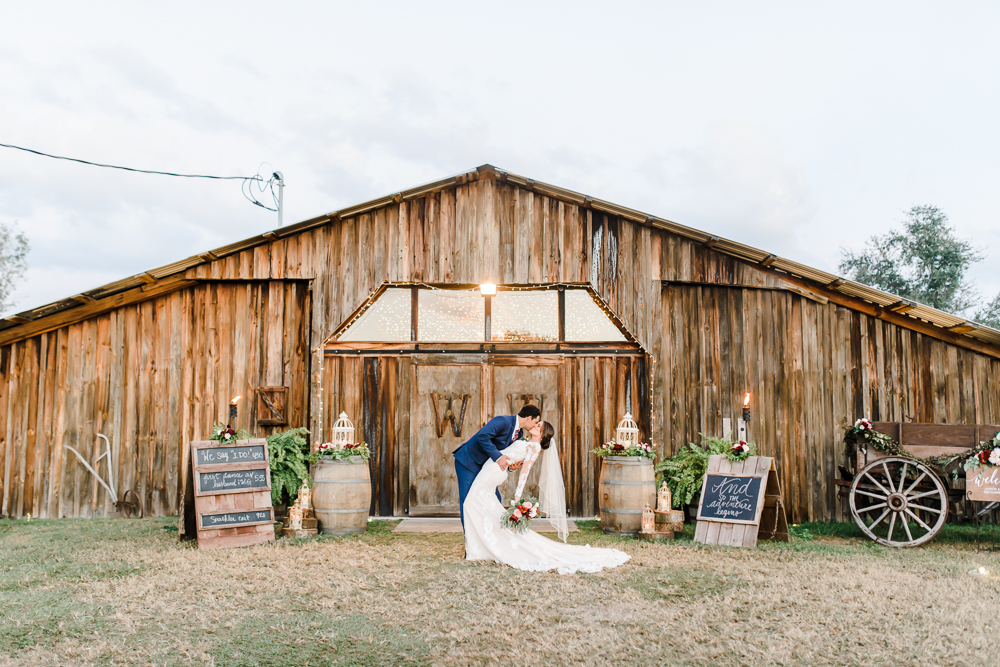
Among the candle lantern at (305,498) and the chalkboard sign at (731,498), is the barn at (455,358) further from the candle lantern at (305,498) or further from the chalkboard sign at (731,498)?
the chalkboard sign at (731,498)

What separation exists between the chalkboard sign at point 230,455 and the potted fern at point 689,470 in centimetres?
462

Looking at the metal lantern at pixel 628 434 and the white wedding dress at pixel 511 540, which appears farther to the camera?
the metal lantern at pixel 628 434

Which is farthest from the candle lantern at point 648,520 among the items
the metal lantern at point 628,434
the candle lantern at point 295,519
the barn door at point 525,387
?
the candle lantern at point 295,519

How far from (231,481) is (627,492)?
422 centimetres

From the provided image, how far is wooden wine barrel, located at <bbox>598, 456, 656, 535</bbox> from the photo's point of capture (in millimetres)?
7113

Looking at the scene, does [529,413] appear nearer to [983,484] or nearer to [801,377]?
[801,377]

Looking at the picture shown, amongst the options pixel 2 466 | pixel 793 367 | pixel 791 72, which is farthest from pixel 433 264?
pixel 791 72

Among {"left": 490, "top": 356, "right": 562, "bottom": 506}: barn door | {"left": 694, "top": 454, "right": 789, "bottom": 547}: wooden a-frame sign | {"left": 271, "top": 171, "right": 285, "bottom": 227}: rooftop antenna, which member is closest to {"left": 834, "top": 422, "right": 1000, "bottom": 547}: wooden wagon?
{"left": 694, "top": 454, "right": 789, "bottom": 547}: wooden a-frame sign

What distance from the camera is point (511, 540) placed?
6.01 metres

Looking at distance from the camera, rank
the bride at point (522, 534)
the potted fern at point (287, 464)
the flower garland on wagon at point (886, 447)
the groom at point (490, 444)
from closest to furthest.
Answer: the bride at point (522, 534) → the groom at point (490, 444) → the flower garland on wagon at point (886, 447) → the potted fern at point (287, 464)

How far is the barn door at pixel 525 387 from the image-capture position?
861 centimetres

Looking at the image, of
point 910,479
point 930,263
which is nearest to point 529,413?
point 910,479

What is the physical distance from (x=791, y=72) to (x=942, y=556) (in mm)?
8363

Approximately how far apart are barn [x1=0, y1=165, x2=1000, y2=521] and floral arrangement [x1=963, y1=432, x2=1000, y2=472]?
1.81m
